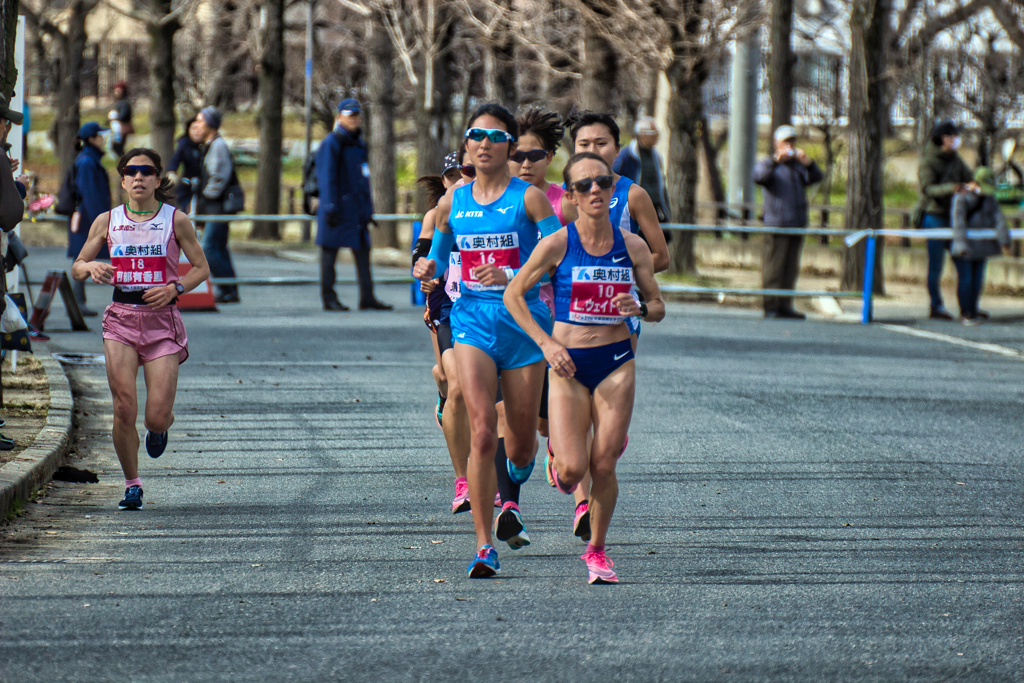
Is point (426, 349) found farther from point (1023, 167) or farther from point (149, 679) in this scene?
point (1023, 167)

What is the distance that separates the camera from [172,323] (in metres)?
6.60

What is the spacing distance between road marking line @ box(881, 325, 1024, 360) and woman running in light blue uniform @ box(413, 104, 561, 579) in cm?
853

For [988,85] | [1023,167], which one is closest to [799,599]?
[988,85]

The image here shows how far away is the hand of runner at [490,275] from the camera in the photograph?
5.32 metres

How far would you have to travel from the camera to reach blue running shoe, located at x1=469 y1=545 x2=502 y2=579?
17.0 feet

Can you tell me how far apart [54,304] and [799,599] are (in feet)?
40.2

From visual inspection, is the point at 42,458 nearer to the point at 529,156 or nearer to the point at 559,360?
the point at 529,156

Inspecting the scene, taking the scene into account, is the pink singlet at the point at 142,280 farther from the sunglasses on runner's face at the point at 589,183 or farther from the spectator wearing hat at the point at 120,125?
the spectator wearing hat at the point at 120,125

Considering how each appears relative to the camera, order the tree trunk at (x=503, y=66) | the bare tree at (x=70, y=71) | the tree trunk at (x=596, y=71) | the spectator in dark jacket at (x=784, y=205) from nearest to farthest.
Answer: the spectator in dark jacket at (x=784, y=205), the tree trunk at (x=596, y=71), the tree trunk at (x=503, y=66), the bare tree at (x=70, y=71)

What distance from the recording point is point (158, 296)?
6.41 meters

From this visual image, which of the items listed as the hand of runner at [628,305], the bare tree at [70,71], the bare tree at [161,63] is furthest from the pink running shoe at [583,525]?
the bare tree at [70,71]

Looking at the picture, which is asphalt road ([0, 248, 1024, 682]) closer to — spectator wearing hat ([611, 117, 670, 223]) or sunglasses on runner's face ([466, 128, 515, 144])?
sunglasses on runner's face ([466, 128, 515, 144])

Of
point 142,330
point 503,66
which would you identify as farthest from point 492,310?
point 503,66

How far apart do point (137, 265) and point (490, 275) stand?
2054 mm
